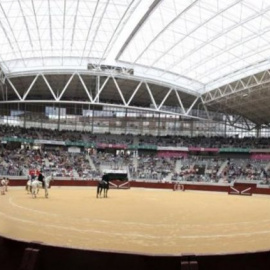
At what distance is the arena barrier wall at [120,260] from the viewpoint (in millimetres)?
6707

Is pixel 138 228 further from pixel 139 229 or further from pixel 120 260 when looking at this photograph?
pixel 120 260

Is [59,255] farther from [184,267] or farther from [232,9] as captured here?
[232,9]

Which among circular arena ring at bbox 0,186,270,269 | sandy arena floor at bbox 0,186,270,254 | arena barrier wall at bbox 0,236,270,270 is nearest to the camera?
arena barrier wall at bbox 0,236,270,270

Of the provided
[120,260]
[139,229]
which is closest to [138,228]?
[139,229]

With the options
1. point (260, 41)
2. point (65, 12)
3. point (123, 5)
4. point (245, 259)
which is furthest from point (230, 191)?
point (245, 259)

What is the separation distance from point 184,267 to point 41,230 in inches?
439

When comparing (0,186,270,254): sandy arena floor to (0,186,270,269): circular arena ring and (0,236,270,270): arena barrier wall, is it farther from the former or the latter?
(0,236,270,270): arena barrier wall

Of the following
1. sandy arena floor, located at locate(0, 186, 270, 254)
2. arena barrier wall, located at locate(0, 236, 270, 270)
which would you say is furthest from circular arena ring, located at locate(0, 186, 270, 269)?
arena barrier wall, located at locate(0, 236, 270, 270)

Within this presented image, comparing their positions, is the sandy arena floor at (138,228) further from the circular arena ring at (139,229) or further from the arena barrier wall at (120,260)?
the arena barrier wall at (120,260)

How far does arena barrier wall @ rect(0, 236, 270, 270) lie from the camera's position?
671 cm

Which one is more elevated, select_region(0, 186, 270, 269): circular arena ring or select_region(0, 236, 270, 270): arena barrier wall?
select_region(0, 236, 270, 270): arena barrier wall

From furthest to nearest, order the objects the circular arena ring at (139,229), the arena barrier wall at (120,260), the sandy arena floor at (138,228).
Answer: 1. the sandy arena floor at (138,228)
2. the circular arena ring at (139,229)
3. the arena barrier wall at (120,260)

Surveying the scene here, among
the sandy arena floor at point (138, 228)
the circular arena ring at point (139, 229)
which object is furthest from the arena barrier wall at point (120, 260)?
the sandy arena floor at point (138, 228)

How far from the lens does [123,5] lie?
42656mm
